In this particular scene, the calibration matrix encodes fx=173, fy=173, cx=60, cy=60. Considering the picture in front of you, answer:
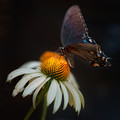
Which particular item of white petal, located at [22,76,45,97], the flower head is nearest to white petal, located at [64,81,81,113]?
the flower head

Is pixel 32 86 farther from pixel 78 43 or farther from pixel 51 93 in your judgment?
pixel 78 43

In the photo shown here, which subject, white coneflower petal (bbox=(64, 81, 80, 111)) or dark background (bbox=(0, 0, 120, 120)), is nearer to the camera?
white coneflower petal (bbox=(64, 81, 80, 111))

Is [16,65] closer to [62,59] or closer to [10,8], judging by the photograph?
[10,8]

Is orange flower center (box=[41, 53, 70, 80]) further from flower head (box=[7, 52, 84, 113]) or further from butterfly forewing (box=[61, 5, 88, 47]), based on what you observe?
butterfly forewing (box=[61, 5, 88, 47])

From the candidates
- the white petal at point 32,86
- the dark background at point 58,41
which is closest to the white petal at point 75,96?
the white petal at point 32,86

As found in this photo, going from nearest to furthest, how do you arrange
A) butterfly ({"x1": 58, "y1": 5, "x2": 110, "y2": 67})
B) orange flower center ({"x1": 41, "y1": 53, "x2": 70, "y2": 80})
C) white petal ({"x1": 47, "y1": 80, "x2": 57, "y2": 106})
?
white petal ({"x1": 47, "y1": 80, "x2": 57, "y2": 106})
orange flower center ({"x1": 41, "y1": 53, "x2": 70, "y2": 80})
butterfly ({"x1": 58, "y1": 5, "x2": 110, "y2": 67})

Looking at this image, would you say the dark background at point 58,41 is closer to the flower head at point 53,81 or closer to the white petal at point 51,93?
the flower head at point 53,81
